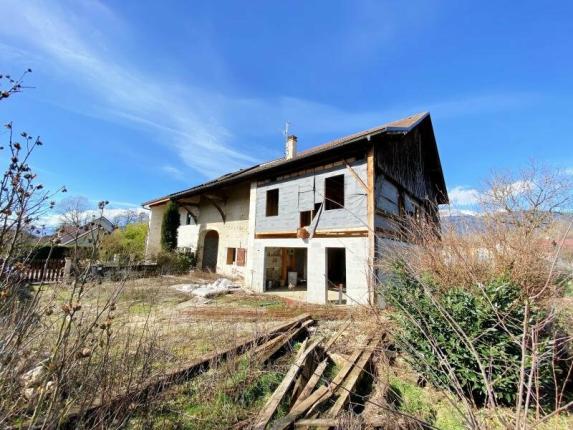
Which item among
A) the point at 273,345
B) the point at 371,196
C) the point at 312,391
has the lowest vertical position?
the point at 312,391

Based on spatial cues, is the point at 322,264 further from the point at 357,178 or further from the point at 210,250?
the point at 210,250

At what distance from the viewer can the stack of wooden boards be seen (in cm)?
291

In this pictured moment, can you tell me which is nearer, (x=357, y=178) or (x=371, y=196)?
(x=371, y=196)

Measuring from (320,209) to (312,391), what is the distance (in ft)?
23.8

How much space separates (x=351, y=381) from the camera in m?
3.84

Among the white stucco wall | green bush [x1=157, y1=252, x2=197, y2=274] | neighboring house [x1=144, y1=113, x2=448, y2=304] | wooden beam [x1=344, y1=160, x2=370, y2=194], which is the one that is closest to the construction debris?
neighboring house [x1=144, y1=113, x2=448, y2=304]

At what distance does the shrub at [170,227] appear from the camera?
1739 centimetres

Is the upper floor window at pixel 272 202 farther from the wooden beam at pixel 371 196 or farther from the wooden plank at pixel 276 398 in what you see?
the wooden plank at pixel 276 398

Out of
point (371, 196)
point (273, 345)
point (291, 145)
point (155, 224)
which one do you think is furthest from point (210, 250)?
point (273, 345)

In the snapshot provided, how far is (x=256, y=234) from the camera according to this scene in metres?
13.0

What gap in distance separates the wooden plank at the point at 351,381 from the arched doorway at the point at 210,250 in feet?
42.7

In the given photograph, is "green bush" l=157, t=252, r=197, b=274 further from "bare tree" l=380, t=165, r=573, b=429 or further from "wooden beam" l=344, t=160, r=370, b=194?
"bare tree" l=380, t=165, r=573, b=429

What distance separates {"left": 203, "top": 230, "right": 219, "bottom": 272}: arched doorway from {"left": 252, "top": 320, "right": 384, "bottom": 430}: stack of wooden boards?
12.9m

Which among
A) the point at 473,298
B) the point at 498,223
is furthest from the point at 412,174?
the point at 473,298
